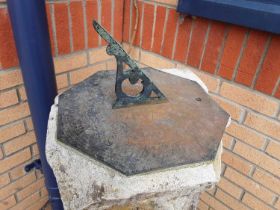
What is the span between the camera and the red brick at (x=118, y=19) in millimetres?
1658

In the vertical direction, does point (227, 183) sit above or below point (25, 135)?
below

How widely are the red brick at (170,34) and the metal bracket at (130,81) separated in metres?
0.60

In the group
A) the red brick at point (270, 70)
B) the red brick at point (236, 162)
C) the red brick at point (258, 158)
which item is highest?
the red brick at point (270, 70)

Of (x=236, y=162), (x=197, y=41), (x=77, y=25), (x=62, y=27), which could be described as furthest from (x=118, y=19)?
(x=236, y=162)

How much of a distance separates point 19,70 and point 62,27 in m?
0.31

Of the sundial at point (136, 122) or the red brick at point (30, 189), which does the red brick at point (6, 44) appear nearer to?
the sundial at point (136, 122)

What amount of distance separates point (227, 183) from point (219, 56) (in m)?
0.79

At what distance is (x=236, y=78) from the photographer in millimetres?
1352

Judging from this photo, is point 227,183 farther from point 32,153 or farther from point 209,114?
point 32,153

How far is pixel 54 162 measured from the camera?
2.76 feet

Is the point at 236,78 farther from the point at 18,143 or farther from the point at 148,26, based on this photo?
the point at 18,143

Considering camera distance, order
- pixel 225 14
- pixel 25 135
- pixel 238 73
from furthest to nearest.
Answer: pixel 25 135, pixel 238 73, pixel 225 14

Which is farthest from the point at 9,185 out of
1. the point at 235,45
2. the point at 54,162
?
the point at 235,45

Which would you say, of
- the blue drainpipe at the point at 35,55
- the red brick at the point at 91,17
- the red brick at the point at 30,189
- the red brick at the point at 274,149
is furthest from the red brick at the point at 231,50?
the red brick at the point at 30,189
